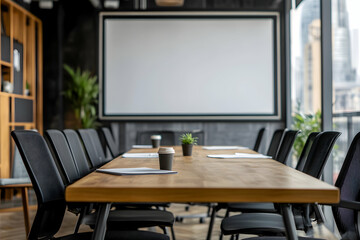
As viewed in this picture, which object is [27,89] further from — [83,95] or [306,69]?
[306,69]

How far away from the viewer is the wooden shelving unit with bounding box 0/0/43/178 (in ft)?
22.5

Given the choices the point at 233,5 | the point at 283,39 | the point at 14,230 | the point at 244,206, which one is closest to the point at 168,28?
the point at 233,5

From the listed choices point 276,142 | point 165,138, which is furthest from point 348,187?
point 165,138

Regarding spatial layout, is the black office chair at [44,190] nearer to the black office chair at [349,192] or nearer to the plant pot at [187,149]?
the black office chair at [349,192]

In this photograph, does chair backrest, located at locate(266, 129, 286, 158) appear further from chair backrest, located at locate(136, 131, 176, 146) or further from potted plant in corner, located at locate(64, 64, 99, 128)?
potted plant in corner, located at locate(64, 64, 99, 128)

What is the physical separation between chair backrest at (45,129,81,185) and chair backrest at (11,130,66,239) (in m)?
0.46

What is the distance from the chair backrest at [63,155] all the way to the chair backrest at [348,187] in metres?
1.68

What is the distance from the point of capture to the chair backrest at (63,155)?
2.92 metres

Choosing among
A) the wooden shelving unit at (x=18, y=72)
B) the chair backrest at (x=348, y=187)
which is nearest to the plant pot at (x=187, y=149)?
the chair backrest at (x=348, y=187)

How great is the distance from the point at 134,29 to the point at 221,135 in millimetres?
2453

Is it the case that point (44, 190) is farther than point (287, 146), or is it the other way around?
point (287, 146)

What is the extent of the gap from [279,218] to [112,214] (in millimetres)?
1092

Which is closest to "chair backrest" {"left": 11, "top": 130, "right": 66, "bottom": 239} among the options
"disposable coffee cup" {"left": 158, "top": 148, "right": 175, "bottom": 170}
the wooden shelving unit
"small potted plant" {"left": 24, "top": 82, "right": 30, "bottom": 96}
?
"disposable coffee cup" {"left": 158, "top": 148, "right": 175, "bottom": 170}

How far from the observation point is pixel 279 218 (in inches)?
114
